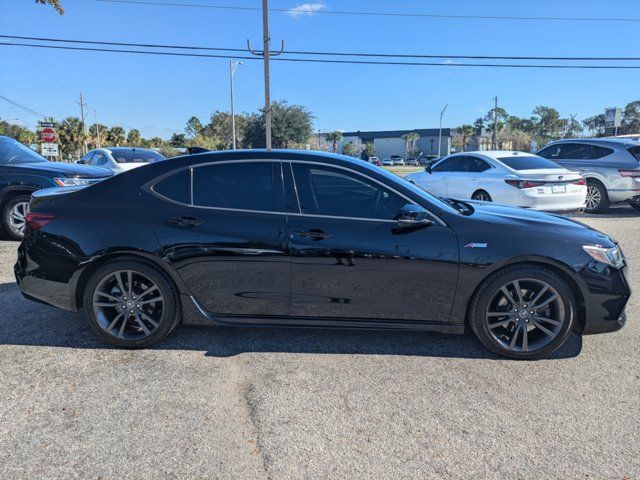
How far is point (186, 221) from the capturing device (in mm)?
3676

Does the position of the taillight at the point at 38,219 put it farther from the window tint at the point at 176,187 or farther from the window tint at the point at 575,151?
the window tint at the point at 575,151

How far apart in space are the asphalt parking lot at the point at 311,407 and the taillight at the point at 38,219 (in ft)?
3.18

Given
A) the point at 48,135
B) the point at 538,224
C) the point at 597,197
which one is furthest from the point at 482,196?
the point at 48,135

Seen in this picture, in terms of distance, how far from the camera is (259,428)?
2764mm

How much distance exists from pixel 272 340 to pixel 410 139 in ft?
333

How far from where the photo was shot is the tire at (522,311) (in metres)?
3.52

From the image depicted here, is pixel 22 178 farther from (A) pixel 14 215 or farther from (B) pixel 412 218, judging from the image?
(B) pixel 412 218

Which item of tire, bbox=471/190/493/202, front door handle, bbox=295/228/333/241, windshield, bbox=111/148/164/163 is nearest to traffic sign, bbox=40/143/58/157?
windshield, bbox=111/148/164/163

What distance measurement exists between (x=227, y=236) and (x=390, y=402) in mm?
1697

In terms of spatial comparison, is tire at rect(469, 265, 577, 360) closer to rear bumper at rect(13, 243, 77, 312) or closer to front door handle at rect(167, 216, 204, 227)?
front door handle at rect(167, 216, 204, 227)

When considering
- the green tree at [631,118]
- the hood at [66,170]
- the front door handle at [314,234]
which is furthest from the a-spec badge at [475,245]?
the green tree at [631,118]

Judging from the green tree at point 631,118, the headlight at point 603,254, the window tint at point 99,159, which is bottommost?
the headlight at point 603,254

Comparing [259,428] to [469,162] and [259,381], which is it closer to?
[259,381]

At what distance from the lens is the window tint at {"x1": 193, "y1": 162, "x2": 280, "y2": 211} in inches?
146
